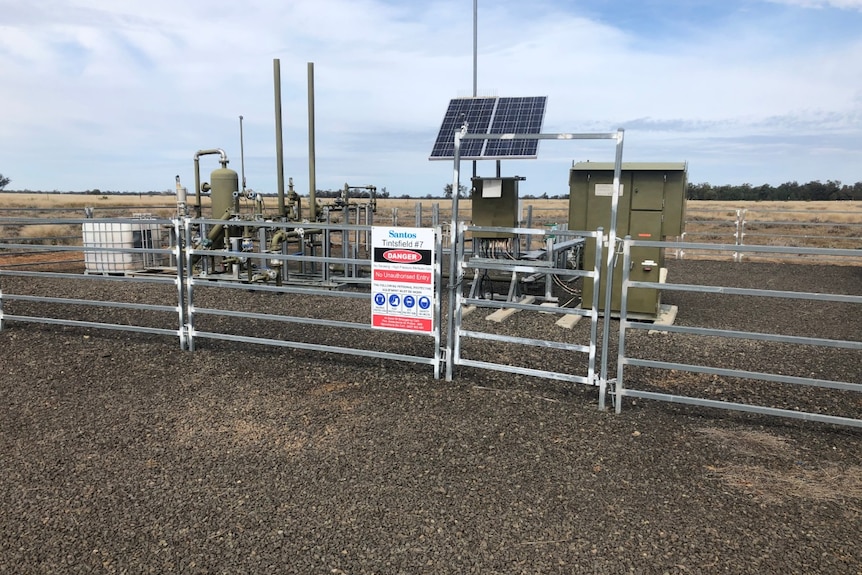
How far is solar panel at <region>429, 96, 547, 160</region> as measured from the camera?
866 centimetres

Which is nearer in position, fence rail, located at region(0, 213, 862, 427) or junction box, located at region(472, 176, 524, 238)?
fence rail, located at region(0, 213, 862, 427)

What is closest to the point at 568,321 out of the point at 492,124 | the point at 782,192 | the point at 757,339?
the point at 492,124

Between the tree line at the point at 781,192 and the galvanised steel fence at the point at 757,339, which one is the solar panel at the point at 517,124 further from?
the tree line at the point at 781,192

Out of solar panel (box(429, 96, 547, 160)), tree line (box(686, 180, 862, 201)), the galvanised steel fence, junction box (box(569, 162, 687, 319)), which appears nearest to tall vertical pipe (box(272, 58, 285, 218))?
solar panel (box(429, 96, 547, 160))

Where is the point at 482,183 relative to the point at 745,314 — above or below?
above

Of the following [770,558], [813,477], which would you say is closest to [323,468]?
[770,558]

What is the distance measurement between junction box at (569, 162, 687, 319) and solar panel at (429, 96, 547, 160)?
0.91m

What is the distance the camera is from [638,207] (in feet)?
26.7

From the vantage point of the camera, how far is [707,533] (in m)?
3.25

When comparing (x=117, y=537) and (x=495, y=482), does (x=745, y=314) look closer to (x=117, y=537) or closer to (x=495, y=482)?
(x=495, y=482)

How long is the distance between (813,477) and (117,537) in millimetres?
4009

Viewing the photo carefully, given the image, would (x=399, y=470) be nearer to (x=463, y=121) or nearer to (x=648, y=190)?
(x=648, y=190)

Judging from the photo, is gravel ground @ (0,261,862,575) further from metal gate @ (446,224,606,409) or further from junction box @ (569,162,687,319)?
junction box @ (569,162,687,319)

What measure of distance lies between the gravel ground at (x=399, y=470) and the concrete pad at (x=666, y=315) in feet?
5.88
